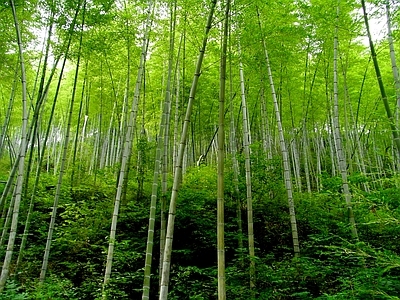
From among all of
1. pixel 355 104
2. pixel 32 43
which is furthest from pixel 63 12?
pixel 355 104

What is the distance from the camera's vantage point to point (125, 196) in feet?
19.7

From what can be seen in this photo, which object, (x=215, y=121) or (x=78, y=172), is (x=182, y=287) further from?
(x=215, y=121)

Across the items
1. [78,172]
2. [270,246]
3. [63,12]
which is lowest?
[270,246]

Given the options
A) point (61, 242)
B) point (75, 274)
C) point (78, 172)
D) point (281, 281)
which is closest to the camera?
point (281, 281)

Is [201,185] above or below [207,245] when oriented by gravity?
above

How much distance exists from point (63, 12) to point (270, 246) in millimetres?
4437

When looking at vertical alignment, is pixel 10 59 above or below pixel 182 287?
above

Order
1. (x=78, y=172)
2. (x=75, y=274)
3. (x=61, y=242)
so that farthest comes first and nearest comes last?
(x=78, y=172)
(x=61, y=242)
(x=75, y=274)

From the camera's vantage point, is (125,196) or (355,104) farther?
(355,104)

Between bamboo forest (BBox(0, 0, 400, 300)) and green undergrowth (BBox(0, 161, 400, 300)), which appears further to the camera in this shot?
green undergrowth (BBox(0, 161, 400, 300))

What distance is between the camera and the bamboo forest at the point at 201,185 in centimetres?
336

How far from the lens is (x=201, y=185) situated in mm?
→ 5980

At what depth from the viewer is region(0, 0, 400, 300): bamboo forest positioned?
3355 millimetres

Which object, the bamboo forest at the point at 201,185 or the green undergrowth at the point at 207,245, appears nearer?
A: the bamboo forest at the point at 201,185
